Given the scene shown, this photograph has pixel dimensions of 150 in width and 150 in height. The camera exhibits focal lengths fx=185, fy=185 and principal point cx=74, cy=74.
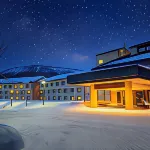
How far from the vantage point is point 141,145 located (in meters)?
6.91

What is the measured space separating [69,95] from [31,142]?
53698mm

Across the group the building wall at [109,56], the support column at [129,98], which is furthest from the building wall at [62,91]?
the support column at [129,98]

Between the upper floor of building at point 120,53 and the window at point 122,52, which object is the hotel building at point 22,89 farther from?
the window at point 122,52

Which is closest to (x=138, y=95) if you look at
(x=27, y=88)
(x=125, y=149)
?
(x=125, y=149)

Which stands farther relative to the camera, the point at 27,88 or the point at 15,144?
the point at 27,88

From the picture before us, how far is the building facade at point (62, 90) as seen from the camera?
58891mm

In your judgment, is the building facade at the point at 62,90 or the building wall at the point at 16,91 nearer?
the building facade at the point at 62,90

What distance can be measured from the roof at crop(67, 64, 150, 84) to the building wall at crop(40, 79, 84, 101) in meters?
31.9

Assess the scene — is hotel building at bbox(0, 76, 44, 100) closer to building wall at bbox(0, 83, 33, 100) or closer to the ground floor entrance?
building wall at bbox(0, 83, 33, 100)

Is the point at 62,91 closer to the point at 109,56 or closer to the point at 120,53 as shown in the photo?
the point at 109,56

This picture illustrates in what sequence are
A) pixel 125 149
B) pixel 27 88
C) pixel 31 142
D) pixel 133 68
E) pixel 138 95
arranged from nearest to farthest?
pixel 125 149 < pixel 31 142 < pixel 133 68 < pixel 138 95 < pixel 27 88

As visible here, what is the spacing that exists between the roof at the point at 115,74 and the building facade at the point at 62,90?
105ft

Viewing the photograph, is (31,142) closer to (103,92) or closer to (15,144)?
(15,144)

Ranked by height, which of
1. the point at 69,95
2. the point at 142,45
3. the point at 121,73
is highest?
the point at 142,45
